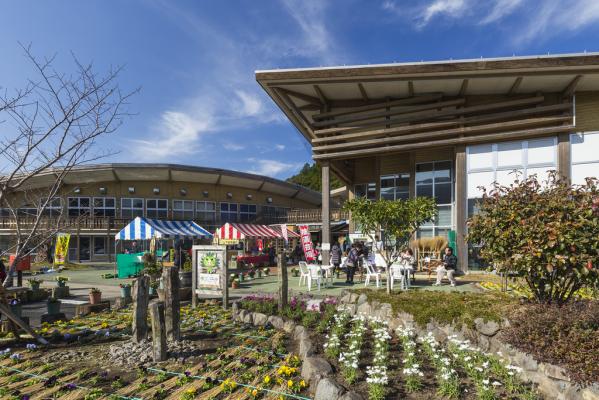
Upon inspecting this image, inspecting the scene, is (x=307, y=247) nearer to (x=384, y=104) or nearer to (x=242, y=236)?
(x=242, y=236)

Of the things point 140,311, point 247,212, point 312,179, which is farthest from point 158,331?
point 312,179

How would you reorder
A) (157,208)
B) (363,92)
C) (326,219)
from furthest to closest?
(157,208) → (326,219) → (363,92)

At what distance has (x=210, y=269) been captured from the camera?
962 centimetres

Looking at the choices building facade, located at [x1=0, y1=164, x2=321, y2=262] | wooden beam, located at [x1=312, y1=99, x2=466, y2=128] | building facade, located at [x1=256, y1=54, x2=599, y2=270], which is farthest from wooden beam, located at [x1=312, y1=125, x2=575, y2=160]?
building facade, located at [x1=0, y1=164, x2=321, y2=262]

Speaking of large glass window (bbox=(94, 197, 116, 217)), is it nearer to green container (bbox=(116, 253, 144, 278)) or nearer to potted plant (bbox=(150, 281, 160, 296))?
green container (bbox=(116, 253, 144, 278))

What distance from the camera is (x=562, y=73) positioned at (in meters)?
13.4

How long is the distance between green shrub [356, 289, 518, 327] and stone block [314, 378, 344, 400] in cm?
296

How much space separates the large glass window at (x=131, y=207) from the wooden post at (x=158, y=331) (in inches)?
1040

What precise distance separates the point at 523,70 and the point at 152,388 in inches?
591

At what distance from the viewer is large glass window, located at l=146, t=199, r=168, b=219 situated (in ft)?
98.8

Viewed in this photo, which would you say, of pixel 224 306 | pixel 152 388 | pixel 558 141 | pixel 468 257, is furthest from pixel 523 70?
pixel 152 388

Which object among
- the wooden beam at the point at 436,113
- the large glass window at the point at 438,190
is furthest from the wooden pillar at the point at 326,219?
the large glass window at the point at 438,190

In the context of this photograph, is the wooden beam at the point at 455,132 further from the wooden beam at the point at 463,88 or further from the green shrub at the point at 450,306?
the green shrub at the point at 450,306

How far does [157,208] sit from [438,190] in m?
22.0
